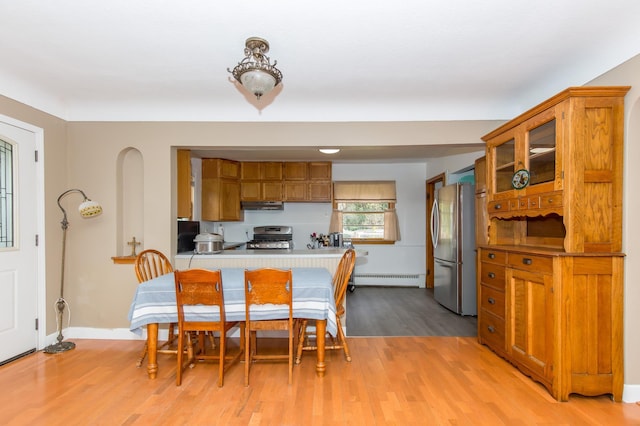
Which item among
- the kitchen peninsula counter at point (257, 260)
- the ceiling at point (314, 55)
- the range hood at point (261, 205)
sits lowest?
the kitchen peninsula counter at point (257, 260)

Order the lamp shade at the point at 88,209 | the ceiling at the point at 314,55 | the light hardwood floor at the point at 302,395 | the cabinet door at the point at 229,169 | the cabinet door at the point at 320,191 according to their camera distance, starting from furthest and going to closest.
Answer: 1. the cabinet door at the point at 320,191
2. the cabinet door at the point at 229,169
3. the lamp shade at the point at 88,209
4. the light hardwood floor at the point at 302,395
5. the ceiling at the point at 314,55

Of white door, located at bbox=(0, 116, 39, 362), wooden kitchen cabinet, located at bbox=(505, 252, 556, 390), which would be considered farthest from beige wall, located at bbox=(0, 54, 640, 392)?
wooden kitchen cabinet, located at bbox=(505, 252, 556, 390)

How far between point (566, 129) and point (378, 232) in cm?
442

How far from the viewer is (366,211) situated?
654cm

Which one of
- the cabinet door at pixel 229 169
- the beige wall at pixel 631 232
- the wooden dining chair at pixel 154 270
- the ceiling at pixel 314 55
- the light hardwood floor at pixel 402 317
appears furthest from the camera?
the cabinet door at pixel 229 169

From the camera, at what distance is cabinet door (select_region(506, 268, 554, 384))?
238cm

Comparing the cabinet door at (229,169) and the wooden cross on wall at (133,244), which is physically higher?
the cabinet door at (229,169)

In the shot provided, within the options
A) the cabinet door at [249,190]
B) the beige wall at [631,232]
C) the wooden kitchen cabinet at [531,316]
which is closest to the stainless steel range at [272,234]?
Result: the cabinet door at [249,190]

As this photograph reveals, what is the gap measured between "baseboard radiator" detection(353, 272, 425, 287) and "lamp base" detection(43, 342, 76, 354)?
172 inches

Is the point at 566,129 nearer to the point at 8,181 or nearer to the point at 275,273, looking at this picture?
the point at 275,273

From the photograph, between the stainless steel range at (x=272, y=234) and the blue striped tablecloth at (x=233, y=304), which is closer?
the blue striped tablecloth at (x=233, y=304)

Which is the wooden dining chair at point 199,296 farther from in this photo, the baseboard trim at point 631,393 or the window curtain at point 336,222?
the window curtain at point 336,222

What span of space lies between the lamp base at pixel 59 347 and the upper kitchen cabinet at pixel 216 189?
254 cm

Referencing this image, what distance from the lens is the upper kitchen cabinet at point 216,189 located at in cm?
548
